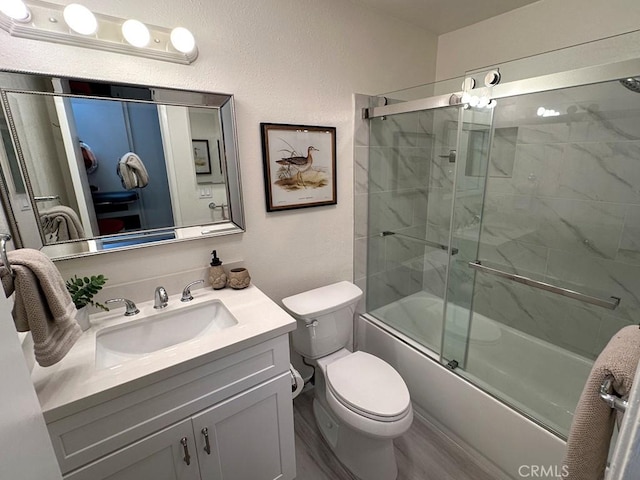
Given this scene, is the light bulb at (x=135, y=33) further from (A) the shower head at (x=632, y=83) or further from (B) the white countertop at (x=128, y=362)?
(A) the shower head at (x=632, y=83)

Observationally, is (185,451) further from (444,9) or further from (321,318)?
(444,9)

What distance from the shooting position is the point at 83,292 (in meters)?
1.10

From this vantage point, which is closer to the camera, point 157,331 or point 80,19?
point 80,19

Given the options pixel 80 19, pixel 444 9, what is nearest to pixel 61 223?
pixel 80 19

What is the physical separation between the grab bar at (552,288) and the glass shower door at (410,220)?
25cm

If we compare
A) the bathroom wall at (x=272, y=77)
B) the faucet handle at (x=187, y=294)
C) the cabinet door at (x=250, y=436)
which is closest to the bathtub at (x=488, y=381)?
the bathroom wall at (x=272, y=77)

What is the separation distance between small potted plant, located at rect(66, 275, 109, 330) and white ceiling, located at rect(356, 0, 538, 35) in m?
1.95

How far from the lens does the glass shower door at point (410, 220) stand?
1.96m

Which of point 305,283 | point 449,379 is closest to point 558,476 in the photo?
point 449,379

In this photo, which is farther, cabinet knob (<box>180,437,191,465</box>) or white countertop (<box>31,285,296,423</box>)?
cabinet knob (<box>180,437,191,465</box>)

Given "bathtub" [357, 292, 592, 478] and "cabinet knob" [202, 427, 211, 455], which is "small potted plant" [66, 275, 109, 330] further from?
"bathtub" [357, 292, 592, 478]

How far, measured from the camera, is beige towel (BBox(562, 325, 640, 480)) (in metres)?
0.59

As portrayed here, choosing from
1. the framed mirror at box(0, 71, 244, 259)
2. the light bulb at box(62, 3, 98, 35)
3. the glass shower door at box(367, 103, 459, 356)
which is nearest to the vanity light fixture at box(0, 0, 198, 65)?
the light bulb at box(62, 3, 98, 35)

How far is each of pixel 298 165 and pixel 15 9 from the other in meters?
1.17
